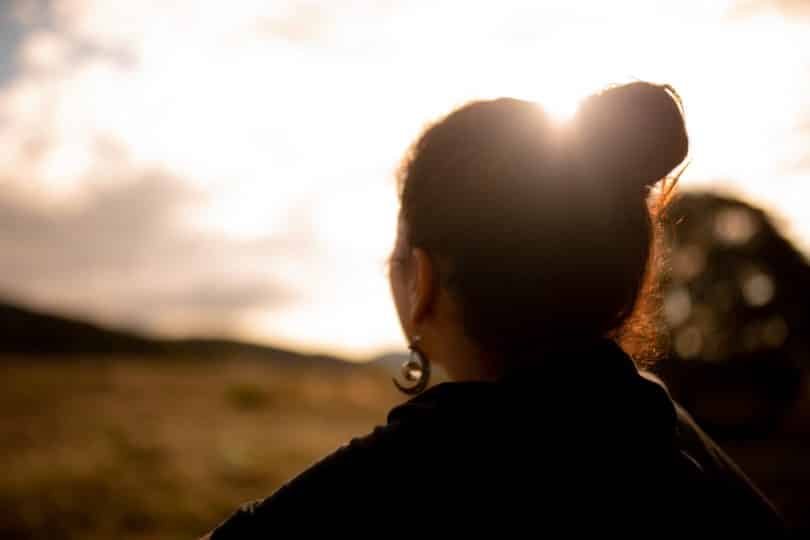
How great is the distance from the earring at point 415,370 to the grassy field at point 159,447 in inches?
148

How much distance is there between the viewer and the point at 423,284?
1.54 m

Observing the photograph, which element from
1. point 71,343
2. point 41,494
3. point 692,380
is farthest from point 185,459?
point 71,343

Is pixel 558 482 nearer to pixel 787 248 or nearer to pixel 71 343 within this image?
pixel 787 248

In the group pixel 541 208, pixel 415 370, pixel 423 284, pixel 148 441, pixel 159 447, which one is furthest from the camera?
pixel 148 441

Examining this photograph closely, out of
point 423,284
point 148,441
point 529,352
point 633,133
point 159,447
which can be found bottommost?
point 529,352

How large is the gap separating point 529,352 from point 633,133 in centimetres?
53

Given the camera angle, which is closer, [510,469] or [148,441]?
[510,469]

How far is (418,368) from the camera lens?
1.73 m

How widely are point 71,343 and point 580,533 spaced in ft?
119

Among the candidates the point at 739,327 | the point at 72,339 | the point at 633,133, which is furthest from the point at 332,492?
the point at 72,339

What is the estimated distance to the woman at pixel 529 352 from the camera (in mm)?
1316

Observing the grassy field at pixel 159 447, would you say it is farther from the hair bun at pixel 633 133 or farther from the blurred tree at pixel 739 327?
the hair bun at pixel 633 133

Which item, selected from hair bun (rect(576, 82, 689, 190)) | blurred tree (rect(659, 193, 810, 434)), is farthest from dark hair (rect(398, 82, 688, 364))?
blurred tree (rect(659, 193, 810, 434))

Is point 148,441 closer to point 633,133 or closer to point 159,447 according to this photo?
point 159,447
